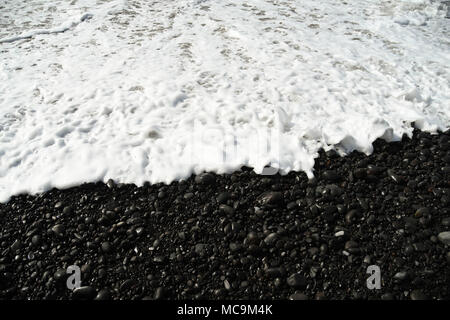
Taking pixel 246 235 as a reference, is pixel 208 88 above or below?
above

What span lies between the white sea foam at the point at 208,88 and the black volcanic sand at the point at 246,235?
1.31 ft

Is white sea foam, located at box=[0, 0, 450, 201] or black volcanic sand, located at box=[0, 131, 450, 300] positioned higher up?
white sea foam, located at box=[0, 0, 450, 201]

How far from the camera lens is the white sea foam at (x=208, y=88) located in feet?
14.4

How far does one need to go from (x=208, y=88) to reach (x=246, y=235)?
3557 mm

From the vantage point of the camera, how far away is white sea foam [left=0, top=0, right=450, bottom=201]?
14.4 ft

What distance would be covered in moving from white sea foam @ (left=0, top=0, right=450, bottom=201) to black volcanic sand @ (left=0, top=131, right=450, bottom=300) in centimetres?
40

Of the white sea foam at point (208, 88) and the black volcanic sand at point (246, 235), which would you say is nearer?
the black volcanic sand at point (246, 235)

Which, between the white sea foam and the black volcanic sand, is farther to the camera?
the white sea foam

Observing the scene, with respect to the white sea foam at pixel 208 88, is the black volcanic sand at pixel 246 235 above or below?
below

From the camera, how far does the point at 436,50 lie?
707 cm

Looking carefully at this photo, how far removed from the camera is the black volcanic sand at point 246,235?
2.92 metres

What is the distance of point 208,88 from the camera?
19.4 ft
